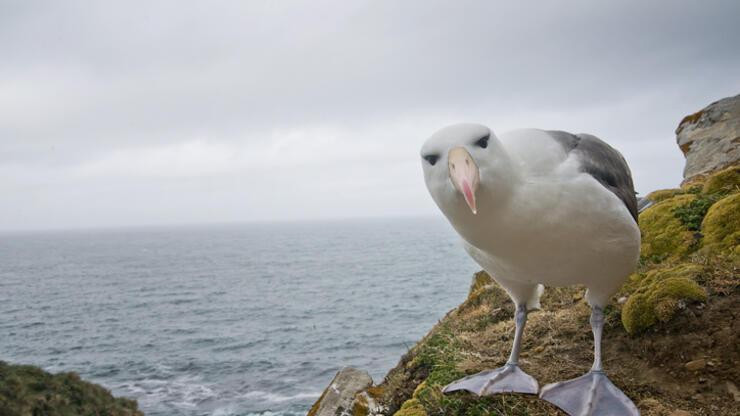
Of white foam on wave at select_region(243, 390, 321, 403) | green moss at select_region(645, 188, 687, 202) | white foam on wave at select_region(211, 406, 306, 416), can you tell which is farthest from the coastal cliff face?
white foam on wave at select_region(243, 390, 321, 403)

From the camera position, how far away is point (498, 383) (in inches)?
183

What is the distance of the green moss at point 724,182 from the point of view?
7.91 m

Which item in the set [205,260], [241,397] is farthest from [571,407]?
[205,260]

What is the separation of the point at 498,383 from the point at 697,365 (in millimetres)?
1737

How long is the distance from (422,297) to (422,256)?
4534 centimetres

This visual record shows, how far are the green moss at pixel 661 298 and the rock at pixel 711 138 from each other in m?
7.23

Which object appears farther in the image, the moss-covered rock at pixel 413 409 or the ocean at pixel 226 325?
the ocean at pixel 226 325

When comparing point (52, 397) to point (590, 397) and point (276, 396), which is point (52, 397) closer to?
point (276, 396)

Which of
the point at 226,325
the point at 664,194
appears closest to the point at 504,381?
the point at 664,194

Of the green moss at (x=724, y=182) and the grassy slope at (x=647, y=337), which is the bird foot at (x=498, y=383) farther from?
the green moss at (x=724, y=182)

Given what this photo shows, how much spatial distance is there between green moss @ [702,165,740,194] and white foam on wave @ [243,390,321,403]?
23.7 meters

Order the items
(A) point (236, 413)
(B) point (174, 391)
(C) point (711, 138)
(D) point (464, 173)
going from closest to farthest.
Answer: (D) point (464, 173)
(C) point (711, 138)
(A) point (236, 413)
(B) point (174, 391)

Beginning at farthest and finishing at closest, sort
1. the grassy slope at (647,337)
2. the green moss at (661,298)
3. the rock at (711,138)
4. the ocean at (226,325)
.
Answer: the ocean at (226,325), the rock at (711,138), the green moss at (661,298), the grassy slope at (647,337)

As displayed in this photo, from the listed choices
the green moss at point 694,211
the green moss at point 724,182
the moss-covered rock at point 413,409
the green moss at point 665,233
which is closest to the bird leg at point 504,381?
the moss-covered rock at point 413,409
